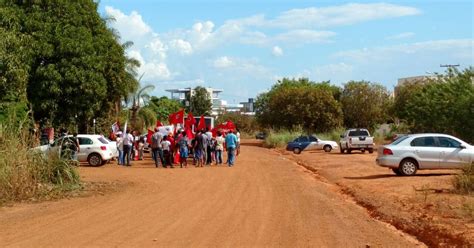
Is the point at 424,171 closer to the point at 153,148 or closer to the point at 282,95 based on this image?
the point at 153,148

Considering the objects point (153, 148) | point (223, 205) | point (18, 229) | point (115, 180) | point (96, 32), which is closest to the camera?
point (18, 229)

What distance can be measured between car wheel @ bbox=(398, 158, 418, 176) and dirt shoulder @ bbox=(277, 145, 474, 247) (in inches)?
10.7

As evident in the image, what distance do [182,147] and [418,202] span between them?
50.4 feet

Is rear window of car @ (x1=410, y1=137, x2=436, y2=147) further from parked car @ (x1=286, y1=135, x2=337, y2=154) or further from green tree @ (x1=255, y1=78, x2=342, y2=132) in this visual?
green tree @ (x1=255, y1=78, x2=342, y2=132)

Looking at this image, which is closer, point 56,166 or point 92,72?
point 56,166

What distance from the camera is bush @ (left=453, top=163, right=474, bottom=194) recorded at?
625 inches

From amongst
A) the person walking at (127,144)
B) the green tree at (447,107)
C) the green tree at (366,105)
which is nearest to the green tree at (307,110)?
the green tree at (366,105)

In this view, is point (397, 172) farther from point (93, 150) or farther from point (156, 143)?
point (93, 150)

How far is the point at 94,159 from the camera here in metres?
29.5

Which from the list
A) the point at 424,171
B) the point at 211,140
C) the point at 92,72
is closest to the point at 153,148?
the point at 211,140

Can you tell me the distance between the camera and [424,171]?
954 inches

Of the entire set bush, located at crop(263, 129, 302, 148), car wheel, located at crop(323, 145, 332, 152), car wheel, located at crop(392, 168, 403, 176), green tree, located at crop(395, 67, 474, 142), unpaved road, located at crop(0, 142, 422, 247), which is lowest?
unpaved road, located at crop(0, 142, 422, 247)

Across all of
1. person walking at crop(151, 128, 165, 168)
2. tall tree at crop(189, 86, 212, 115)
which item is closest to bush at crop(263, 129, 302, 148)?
tall tree at crop(189, 86, 212, 115)

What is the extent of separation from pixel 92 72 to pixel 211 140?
22.8ft
